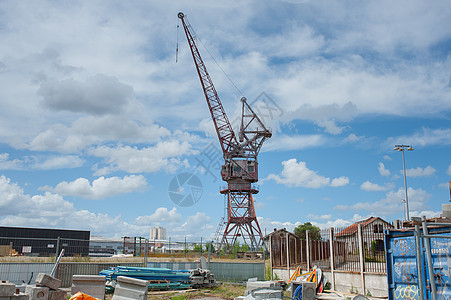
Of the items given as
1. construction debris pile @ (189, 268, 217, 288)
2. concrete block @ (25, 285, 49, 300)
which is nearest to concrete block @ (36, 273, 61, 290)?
concrete block @ (25, 285, 49, 300)

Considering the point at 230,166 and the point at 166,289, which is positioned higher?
the point at 230,166

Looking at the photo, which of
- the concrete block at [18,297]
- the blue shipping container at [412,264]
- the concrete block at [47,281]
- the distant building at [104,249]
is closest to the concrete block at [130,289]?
the concrete block at [47,281]

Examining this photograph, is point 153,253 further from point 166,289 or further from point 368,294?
point 368,294

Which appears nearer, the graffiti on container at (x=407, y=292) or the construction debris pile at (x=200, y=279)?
the graffiti on container at (x=407, y=292)

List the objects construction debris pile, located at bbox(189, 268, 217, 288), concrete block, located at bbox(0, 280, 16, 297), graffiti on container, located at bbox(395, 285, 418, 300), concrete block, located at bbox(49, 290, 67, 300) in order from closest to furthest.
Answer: concrete block, located at bbox(0, 280, 16, 297)
graffiti on container, located at bbox(395, 285, 418, 300)
concrete block, located at bbox(49, 290, 67, 300)
construction debris pile, located at bbox(189, 268, 217, 288)

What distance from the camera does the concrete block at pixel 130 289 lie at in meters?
12.6

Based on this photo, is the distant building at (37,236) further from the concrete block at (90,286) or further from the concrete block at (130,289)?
the concrete block at (130,289)

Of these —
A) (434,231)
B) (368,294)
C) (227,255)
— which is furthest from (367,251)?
(227,255)

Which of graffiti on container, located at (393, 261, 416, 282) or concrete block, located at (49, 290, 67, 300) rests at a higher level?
graffiti on container, located at (393, 261, 416, 282)

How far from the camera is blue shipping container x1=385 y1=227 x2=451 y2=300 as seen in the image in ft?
32.4

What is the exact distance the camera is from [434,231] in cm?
1076

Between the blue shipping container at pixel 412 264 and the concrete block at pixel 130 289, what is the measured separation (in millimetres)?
7679

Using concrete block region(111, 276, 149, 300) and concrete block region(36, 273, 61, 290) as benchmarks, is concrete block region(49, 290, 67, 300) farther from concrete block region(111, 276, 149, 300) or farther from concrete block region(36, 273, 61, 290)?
concrete block region(111, 276, 149, 300)

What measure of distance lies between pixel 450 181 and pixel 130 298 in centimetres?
2199
